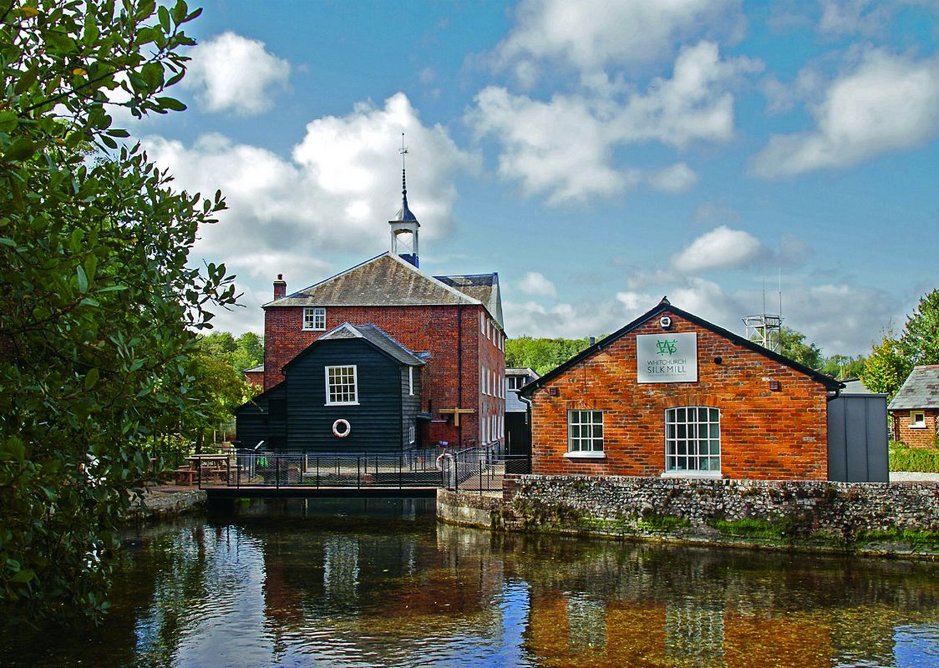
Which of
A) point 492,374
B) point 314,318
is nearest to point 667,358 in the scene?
point 314,318

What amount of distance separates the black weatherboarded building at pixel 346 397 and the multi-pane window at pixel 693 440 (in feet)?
38.4

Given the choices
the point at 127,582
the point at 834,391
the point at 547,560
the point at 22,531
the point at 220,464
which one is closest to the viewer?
the point at 22,531

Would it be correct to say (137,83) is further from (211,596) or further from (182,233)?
(211,596)

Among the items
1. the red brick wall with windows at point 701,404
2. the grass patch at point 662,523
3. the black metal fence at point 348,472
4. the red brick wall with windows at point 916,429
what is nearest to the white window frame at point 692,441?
the red brick wall with windows at point 701,404

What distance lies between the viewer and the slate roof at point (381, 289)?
33.0m

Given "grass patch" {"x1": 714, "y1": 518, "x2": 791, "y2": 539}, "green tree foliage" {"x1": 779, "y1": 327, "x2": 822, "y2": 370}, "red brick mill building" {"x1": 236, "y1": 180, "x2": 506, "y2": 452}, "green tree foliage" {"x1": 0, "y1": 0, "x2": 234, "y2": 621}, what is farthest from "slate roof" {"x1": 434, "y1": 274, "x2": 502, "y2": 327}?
"green tree foliage" {"x1": 779, "y1": 327, "x2": 822, "y2": 370}

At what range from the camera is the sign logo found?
1800 centimetres

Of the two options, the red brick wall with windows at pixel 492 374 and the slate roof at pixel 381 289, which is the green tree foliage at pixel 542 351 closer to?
the red brick wall with windows at pixel 492 374

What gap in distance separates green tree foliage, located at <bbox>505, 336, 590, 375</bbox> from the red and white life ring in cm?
8914

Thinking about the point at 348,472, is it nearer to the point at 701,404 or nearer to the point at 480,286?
the point at 701,404

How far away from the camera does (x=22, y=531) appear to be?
605 cm

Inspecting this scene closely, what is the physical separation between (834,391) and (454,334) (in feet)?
59.3

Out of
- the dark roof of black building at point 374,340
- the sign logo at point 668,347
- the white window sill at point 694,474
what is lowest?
the white window sill at point 694,474

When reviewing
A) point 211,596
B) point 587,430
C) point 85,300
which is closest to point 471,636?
point 211,596
